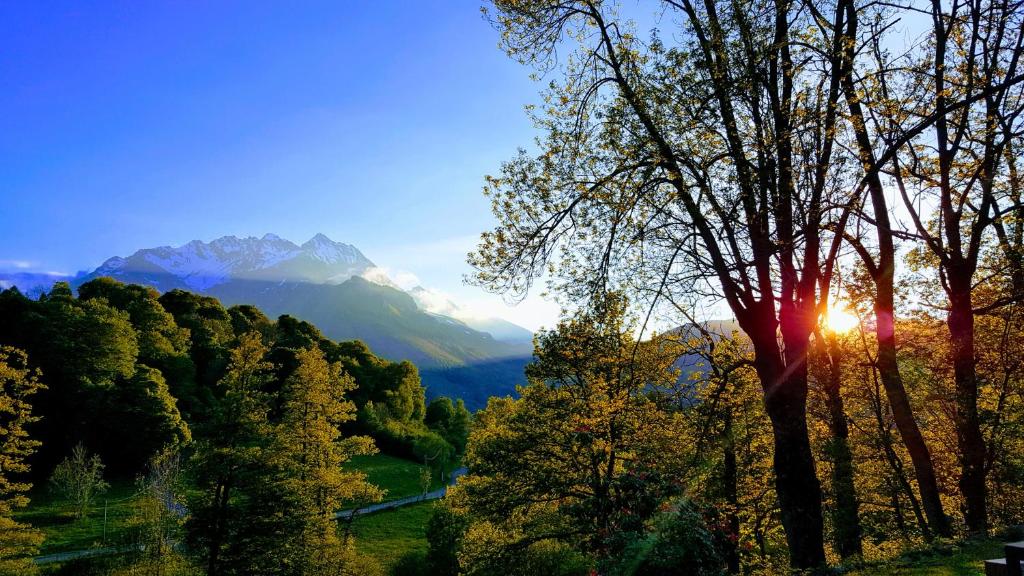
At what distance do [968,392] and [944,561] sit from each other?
17.8ft

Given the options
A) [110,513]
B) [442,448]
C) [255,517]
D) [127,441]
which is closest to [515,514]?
[255,517]

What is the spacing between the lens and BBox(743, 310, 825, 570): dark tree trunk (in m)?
8.52

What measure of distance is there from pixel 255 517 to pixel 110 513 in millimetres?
20135

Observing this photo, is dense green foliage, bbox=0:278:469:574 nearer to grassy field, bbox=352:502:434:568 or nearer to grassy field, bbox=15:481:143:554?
grassy field, bbox=15:481:143:554

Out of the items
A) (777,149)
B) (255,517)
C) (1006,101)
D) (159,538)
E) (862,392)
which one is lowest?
(159,538)

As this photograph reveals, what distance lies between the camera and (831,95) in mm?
8609

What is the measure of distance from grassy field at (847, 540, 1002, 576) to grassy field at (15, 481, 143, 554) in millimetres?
31153

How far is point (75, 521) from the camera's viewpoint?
3008cm

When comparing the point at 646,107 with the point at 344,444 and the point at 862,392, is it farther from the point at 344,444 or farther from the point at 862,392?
the point at 344,444

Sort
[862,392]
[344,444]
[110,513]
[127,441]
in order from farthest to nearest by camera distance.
A: [127,441] < [110,513] < [344,444] < [862,392]

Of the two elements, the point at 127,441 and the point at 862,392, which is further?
the point at 127,441

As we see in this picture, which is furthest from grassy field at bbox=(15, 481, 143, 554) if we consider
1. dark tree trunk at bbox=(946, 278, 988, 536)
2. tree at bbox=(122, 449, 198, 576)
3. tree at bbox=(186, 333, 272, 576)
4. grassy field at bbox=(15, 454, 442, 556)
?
dark tree trunk at bbox=(946, 278, 988, 536)

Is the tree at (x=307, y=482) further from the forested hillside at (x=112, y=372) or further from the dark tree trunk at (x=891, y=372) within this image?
the dark tree trunk at (x=891, y=372)

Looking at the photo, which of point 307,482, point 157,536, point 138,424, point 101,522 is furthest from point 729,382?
point 138,424
